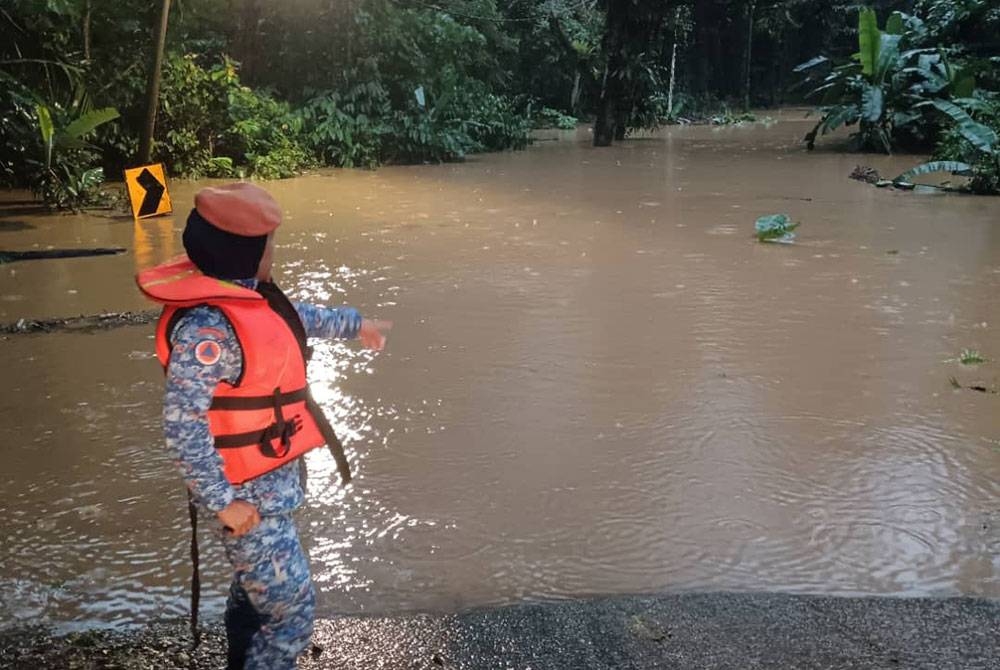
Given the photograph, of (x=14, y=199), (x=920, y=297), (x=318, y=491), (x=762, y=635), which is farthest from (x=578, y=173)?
(x=762, y=635)

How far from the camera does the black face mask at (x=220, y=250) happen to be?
2.20m

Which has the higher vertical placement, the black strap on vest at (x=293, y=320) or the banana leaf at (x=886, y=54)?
the banana leaf at (x=886, y=54)

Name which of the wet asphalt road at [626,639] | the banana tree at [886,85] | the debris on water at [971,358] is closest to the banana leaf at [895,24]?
the banana tree at [886,85]

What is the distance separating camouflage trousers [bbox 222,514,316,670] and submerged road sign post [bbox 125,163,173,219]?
9207 mm

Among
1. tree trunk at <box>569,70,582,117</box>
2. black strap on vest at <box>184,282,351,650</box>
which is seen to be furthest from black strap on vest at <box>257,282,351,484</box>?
tree trunk at <box>569,70,582,117</box>

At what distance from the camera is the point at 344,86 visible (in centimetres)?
1908

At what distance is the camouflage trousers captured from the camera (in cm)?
227

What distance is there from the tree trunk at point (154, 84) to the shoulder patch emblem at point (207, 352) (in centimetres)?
976

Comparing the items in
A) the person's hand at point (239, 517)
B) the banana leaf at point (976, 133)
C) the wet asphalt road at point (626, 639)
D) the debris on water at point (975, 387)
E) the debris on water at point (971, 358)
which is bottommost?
the debris on water at point (975, 387)

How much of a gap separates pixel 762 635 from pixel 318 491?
1.90 metres

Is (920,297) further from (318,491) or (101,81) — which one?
(101,81)

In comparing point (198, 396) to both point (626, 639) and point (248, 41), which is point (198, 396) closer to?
point (626, 639)

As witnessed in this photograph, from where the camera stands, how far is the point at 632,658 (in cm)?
266

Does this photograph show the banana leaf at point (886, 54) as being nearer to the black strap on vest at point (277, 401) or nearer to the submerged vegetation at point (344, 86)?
the submerged vegetation at point (344, 86)
